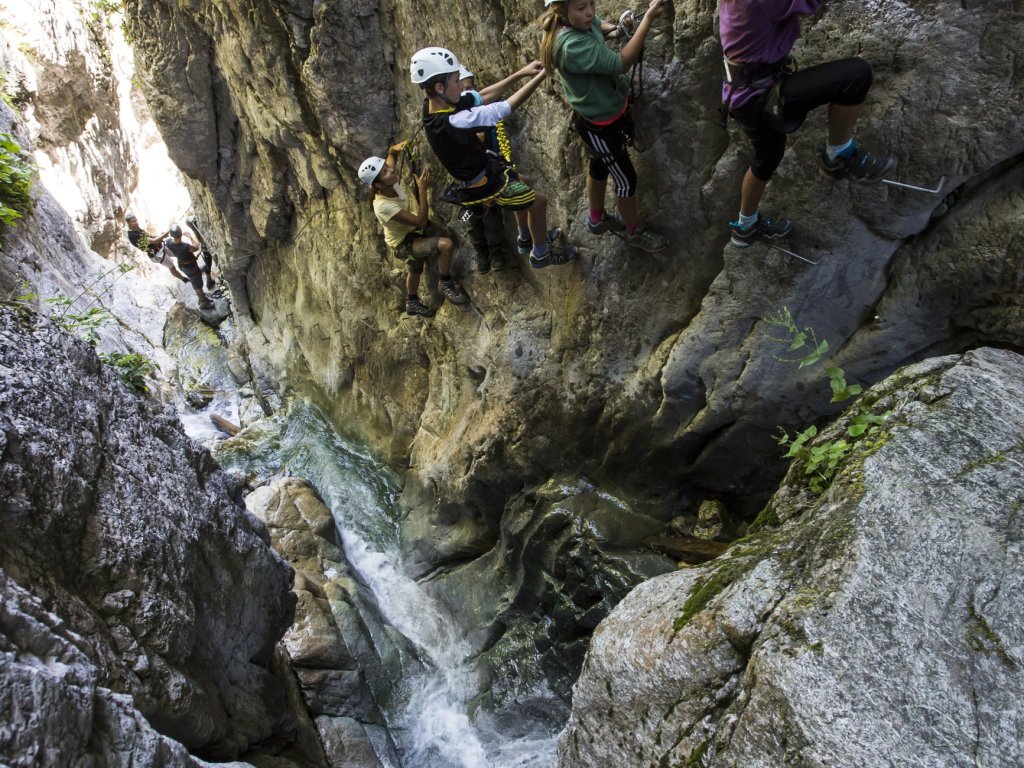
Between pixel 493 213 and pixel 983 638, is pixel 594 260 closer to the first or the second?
pixel 493 213

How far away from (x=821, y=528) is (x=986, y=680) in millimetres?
1002

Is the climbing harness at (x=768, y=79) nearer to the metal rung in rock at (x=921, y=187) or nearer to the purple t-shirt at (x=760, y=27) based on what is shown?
the purple t-shirt at (x=760, y=27)

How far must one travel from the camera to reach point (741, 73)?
4.38 m

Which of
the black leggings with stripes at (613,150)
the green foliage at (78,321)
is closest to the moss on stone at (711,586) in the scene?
the black leggings with stripes at (613,150)

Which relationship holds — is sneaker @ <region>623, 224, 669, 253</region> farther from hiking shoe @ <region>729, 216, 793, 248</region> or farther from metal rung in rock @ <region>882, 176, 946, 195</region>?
metal rung in rock @ <region>882, 176, 946, 195</region>

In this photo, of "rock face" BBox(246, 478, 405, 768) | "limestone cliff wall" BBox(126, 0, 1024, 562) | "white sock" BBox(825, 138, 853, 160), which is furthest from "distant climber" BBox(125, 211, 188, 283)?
"white sock" BBox(825, 138, 853, 160)

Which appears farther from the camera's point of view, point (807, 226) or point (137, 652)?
point (807, 226)

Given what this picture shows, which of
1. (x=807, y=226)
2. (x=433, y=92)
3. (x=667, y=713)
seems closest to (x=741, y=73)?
(x=807, y=226)

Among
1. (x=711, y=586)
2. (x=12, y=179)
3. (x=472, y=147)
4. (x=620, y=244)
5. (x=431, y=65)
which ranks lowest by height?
(x=711, y=586)

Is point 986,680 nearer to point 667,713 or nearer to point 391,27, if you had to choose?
point 667,713

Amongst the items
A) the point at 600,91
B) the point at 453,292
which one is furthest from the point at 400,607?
the point at 600,91

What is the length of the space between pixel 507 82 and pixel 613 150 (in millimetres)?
1293

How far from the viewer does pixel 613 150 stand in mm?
5574

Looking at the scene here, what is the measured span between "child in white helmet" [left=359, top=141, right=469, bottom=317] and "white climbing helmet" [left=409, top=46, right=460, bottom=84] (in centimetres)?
175
